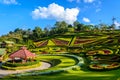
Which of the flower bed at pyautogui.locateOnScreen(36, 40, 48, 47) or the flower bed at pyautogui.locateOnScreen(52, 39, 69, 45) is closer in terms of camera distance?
the flower bed at pyautogui.locateOnScreen(52, 39, 69, 45)

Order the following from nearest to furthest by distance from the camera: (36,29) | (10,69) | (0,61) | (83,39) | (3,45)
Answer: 1. (10,69)
2. (0,61)
3. (83,39)
4. (3,45)
5. (36,29)

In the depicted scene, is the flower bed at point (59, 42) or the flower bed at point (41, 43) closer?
the flower bed at point (59, 42)

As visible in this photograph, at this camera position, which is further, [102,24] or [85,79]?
[102,24]

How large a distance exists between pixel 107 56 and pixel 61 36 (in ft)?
132

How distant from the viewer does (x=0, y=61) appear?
5556 centimetres

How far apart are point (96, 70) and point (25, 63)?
16.3 meters

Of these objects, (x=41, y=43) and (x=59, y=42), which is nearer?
(x=59, y=42)

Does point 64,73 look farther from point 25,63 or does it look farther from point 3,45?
point 3,45

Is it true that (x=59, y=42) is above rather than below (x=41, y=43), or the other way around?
below

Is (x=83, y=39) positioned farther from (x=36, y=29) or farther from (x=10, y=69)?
(x=36, y=29)

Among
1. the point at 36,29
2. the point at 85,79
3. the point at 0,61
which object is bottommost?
the point at 85,79

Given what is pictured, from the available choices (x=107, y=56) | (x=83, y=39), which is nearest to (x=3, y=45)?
(x=83, y=39)

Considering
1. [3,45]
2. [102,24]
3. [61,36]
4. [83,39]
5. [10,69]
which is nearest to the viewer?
[10,69]

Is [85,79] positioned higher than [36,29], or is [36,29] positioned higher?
[36,29]
